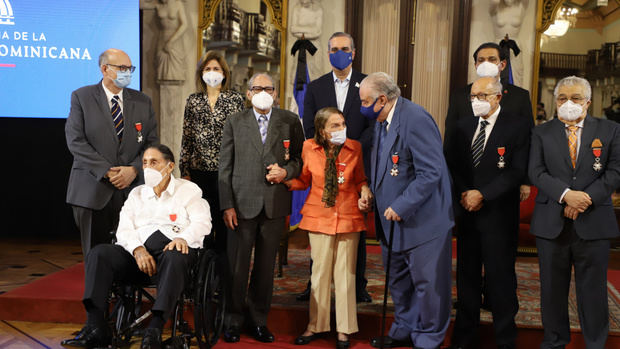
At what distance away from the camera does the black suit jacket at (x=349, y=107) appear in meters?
3.64

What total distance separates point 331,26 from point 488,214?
4.38m

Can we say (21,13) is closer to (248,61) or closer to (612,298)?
(248,61)

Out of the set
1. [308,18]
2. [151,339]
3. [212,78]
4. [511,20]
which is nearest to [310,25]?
[308,18]

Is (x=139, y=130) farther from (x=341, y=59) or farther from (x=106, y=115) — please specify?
(x=341, y=59)

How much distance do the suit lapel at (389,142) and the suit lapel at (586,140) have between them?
949 mm

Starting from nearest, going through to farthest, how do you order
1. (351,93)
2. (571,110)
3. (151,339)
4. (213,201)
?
1. (151,339)
2. (571,110)
3. (213,201)
4. (351,93)

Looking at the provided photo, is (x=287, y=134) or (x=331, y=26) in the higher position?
(x=331, y=26)

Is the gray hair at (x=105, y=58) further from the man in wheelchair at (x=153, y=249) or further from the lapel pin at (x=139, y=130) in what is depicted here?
the man in wheelchair at (x=153, y=249)

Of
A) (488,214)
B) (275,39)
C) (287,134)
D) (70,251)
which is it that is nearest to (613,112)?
(275,39)

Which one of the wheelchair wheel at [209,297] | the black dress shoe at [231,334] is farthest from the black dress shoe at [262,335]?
the wheelchair wheel at [209,297]

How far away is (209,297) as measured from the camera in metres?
3.12

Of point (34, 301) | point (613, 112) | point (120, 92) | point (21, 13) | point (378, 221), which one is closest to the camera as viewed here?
point (378, 221)

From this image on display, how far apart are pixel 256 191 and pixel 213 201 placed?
0.42 meters

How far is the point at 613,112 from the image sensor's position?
667 cm
